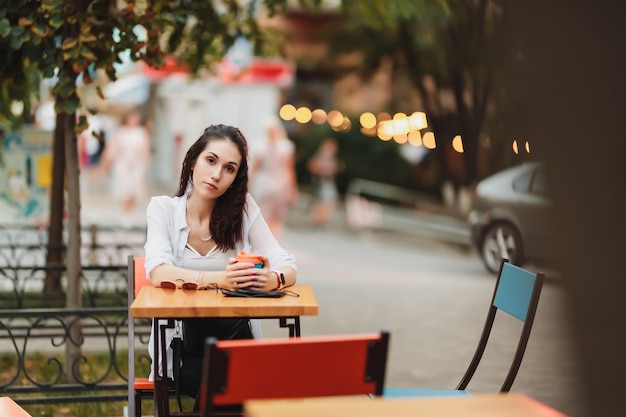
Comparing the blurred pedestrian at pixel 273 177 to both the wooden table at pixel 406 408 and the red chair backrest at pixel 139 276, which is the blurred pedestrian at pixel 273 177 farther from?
the wooden table at pixel 406 408

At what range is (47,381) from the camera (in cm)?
675

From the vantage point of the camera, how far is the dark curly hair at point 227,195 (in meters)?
4.71

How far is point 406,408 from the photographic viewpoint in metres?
2.54

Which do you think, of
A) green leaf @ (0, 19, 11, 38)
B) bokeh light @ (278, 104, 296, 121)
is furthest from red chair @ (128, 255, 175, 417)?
bokeh light @ (278, 104, 296, 121)

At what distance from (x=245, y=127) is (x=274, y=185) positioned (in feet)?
27.2

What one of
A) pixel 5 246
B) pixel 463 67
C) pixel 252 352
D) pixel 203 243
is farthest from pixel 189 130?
pixel 252 352

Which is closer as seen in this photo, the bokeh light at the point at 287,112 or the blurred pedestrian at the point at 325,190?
the blurred pedestrian at the point at 325,190

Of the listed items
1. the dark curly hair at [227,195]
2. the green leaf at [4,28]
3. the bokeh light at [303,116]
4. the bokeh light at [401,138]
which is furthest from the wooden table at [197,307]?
the bokeh light at [303,116]

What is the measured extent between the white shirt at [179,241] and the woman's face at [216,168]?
0.55 feet

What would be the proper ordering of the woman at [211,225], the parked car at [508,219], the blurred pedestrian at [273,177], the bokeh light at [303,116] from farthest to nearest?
the bokeh light at [303,116] < the blurred pedestrian at [273,177] < the parked car at [508,219] < the woman at [211,225]

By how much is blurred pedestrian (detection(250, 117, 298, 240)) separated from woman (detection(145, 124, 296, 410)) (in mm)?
11366

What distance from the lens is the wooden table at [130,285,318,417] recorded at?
151 inches

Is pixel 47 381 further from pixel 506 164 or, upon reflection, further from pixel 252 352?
pixel 506 164

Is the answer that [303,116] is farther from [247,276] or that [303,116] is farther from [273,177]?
[247,276]
